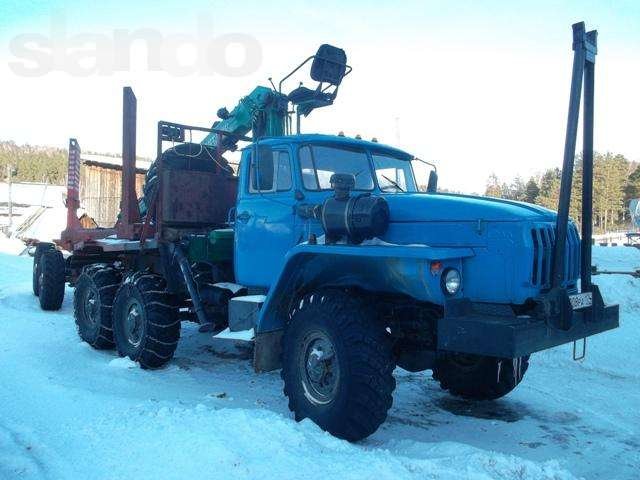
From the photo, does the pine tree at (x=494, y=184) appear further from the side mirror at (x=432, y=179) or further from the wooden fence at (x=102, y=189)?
the side mirror at (x=432, y=179)

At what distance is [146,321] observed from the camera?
6578 mm

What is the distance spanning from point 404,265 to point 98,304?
16.6 feet

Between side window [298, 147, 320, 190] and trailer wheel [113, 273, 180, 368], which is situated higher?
side window [298, 147, 320, 190]

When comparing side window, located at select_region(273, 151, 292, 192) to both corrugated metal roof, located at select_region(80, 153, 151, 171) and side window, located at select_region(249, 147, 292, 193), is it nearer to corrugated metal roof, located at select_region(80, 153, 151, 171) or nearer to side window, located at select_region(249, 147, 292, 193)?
side window, located at select_region(249, 147, 292, 193)

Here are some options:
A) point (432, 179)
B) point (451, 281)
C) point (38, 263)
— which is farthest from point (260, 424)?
point (38, 263)

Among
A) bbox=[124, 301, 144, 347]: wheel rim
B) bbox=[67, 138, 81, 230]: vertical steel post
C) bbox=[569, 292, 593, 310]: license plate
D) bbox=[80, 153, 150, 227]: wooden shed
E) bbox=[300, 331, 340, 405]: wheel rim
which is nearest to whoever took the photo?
bbox=[569, 292, 593, 310]: license plate

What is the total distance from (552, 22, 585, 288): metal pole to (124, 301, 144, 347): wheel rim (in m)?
4.76

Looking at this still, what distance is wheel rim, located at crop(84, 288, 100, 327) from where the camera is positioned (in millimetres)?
7676

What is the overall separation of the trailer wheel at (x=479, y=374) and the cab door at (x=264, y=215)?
1.99 meters

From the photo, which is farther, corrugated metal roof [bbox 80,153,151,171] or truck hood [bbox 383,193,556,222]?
corrugated metal roof [bbox 80,153,151,171]

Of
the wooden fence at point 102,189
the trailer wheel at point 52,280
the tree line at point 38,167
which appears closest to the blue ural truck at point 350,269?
the trailer wheel at point 52,280

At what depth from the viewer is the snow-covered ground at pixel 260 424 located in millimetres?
3699

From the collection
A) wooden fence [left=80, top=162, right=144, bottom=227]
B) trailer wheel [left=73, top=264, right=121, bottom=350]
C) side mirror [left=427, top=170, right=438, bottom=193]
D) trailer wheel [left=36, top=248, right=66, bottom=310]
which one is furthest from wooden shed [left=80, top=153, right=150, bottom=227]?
side mirror [left=427, top=170, right=438, bottom=193]

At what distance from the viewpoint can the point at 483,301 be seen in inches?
167
